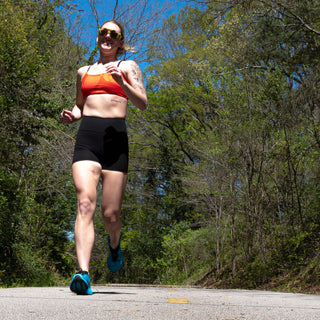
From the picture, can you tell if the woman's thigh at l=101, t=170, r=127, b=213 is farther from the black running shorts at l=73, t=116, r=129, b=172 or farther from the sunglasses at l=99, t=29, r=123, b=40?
the sunglasses at l=99, t=29, r=123, b=40

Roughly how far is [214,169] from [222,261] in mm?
3524

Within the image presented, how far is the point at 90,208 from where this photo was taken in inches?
149

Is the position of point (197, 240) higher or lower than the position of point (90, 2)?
lower

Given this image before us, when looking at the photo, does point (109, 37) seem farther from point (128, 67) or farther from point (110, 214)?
point (110, 214)

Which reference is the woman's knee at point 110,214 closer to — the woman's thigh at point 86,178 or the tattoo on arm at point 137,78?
the woman's thigh at point 86,178

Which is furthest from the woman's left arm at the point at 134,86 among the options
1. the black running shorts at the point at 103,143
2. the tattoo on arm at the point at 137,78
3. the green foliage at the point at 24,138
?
the green foliage at the point at 24,138

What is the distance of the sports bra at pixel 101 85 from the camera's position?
4109 millimetres

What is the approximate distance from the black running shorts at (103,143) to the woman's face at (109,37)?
2.38 ft

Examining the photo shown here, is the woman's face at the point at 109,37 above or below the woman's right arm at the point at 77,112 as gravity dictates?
above

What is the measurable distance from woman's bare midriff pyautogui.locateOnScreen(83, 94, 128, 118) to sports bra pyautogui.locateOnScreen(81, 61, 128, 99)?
0.04m

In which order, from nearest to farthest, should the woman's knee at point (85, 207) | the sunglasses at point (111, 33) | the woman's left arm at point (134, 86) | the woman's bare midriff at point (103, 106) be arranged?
the woman's knee at point (85, 207) < the woman's left arm at point (134, 86) < the woman's bare midriff at point (103, 106) < the sunglasses at point (111, 33)

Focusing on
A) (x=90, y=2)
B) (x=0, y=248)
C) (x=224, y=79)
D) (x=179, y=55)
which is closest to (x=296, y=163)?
(x=224, y=79)

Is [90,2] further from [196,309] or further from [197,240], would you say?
[196,309]

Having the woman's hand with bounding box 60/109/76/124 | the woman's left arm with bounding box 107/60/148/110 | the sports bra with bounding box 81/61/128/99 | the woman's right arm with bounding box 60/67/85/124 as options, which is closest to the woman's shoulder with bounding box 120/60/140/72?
the woman's left arm with bounding box 107/60/148/110
